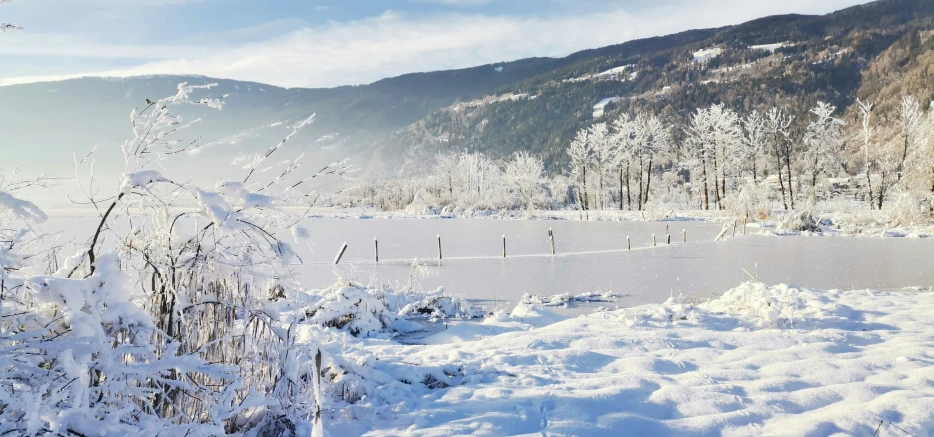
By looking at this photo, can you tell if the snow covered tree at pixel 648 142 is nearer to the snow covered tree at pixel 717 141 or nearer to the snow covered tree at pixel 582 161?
the snow covered tree at pixel 717 141

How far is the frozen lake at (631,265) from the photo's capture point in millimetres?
12336

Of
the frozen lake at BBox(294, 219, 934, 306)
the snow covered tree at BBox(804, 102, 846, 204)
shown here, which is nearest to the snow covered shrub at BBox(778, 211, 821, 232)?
the frozen lake at BBox(294, 219, 934, 306)

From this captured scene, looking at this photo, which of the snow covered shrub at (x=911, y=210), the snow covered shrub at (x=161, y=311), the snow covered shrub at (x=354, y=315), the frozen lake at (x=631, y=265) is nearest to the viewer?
the snow covered shrub at (x=161, y=311)

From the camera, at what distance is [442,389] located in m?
4.16

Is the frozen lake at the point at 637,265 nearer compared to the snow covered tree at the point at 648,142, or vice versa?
the frozen lake at the point at 637,265

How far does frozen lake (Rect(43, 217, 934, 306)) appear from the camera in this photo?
12336 millimetres

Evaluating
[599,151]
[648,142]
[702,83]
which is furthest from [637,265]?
[702,83]

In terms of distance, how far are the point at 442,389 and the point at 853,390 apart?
3.21m

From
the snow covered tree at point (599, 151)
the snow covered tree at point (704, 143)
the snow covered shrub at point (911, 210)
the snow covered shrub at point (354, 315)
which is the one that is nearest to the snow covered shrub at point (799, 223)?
the snow covered shrub at point (911, 210)

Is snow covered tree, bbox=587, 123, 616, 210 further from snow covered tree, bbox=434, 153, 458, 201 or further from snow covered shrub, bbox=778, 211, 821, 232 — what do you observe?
snow covered tree, bbox=434, 153, 458, 201

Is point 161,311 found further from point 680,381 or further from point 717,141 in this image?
point 717,141

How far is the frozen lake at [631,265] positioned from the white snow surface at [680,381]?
3.53 metres

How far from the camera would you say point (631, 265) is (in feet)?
54.4

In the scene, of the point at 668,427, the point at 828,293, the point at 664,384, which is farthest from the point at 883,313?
the point at 668,427
